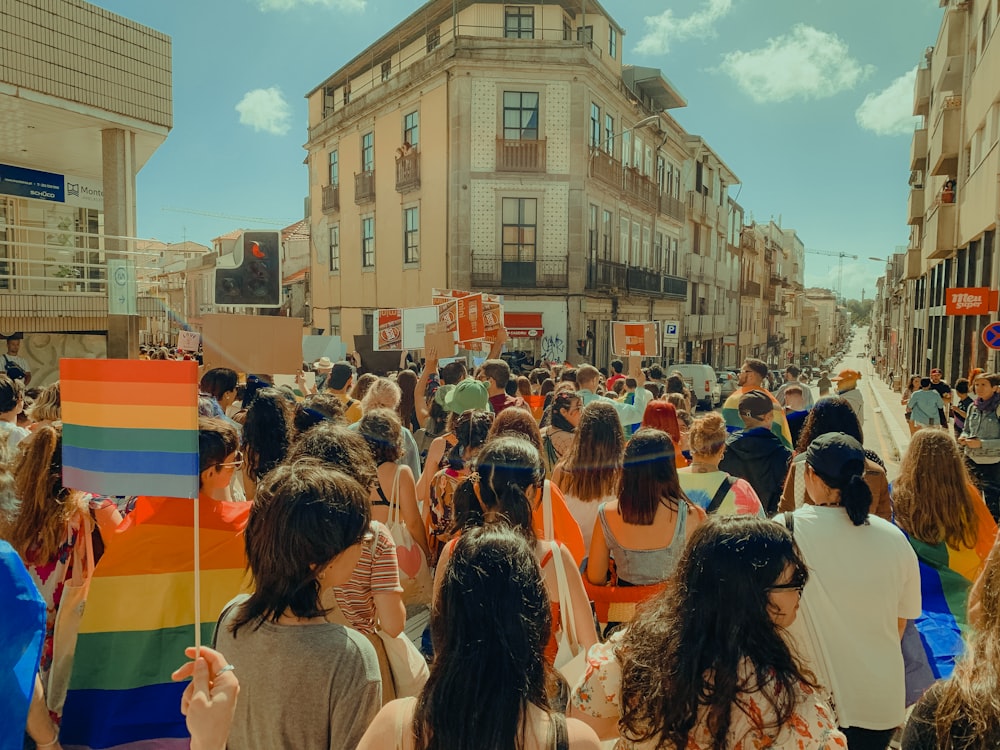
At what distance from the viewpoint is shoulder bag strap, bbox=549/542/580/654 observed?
2.71 meters

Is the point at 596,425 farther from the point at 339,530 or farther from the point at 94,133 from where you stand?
the point at 94,133

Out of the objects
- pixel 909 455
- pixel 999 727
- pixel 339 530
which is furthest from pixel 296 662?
pixel 909 455

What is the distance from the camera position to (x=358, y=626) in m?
2.61

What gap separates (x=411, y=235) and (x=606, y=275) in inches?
279

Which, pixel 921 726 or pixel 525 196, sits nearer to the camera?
pixel 921 726

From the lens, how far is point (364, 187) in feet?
89.6

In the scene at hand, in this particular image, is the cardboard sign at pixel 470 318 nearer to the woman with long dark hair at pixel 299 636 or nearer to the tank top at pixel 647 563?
the tank top at pixel 647 563

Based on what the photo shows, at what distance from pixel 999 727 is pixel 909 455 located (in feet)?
7.51

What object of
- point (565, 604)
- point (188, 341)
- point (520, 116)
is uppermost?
point (520, 116)

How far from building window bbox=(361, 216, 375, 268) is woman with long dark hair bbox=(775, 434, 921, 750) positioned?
25558 millimetres

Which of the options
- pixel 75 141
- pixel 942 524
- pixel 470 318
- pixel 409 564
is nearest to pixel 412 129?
pixel 75 141

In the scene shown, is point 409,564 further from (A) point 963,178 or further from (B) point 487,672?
(A) point 963,178

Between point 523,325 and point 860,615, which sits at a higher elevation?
point 523,325

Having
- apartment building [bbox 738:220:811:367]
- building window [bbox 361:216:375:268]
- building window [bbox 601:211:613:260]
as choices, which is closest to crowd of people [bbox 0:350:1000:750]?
building window [bbox 601:211:613:260]
